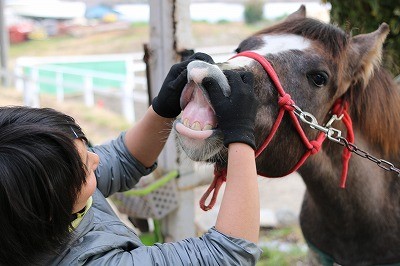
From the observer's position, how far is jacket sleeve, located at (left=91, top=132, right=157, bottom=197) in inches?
74.4

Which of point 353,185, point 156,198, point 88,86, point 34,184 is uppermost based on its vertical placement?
point 34,184

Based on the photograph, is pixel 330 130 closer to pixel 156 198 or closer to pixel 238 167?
pixel 238 167

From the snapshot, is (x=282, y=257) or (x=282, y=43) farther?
(x=282, y=257)

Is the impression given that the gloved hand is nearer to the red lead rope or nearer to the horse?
the horse

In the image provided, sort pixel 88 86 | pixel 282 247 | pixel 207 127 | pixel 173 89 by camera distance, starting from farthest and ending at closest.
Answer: pixel 88 86
pixel 282 247
pixel 173 89
pixel 207 127

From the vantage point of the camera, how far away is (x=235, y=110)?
1436 millimetres

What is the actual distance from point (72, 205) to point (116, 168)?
53 centimetres

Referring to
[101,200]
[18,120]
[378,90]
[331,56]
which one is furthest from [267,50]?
[18,120]

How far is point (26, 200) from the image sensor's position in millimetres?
1290

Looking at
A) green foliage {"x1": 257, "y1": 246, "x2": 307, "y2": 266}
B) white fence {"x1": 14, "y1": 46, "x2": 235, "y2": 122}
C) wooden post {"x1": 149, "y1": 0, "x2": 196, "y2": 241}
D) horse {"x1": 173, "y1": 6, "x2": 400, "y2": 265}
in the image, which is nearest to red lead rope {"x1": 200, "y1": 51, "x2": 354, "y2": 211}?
horse {"x1": 173, "y1": 6, "x2": 400, "y2": 265}

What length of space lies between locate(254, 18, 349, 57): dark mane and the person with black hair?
1.75 feet

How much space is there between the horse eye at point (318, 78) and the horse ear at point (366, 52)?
17 cm

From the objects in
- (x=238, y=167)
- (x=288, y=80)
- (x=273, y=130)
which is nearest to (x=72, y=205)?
(x=238, y=167)

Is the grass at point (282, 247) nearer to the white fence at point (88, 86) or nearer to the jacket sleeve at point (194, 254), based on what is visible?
the jacket sleeve at point (194, 254)
